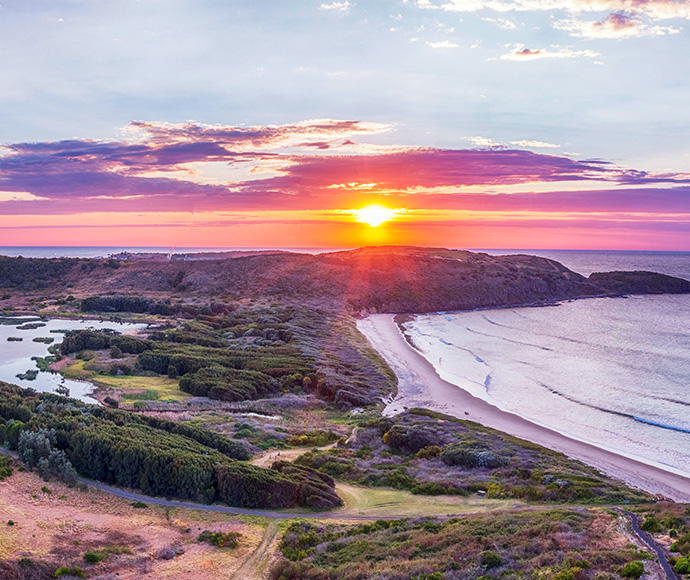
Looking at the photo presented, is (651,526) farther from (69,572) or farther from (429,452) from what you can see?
(69,572)

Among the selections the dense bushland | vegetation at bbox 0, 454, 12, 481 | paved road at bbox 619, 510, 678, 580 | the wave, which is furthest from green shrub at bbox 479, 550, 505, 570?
the wave

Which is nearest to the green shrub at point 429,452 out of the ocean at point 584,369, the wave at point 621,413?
the ocean at point 584,369

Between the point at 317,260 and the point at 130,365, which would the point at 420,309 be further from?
the point at 130,365

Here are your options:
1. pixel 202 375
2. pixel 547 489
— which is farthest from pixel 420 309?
pixel 547 489

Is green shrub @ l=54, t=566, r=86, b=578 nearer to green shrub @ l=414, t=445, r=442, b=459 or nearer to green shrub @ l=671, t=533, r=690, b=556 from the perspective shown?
green shrub @ l=671, t=533, r=690, b=556

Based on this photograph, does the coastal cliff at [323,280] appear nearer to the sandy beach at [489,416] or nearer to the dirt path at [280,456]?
the sandy beach at [489,416]

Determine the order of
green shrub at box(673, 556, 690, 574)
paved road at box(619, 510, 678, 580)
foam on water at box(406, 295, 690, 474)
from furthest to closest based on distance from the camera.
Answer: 1. foam on water at box(406, 295, 690, 474)
2. paved road at box(619, 510, 678, 580)
3. green shrub at box(673, 556, 690, 574)
